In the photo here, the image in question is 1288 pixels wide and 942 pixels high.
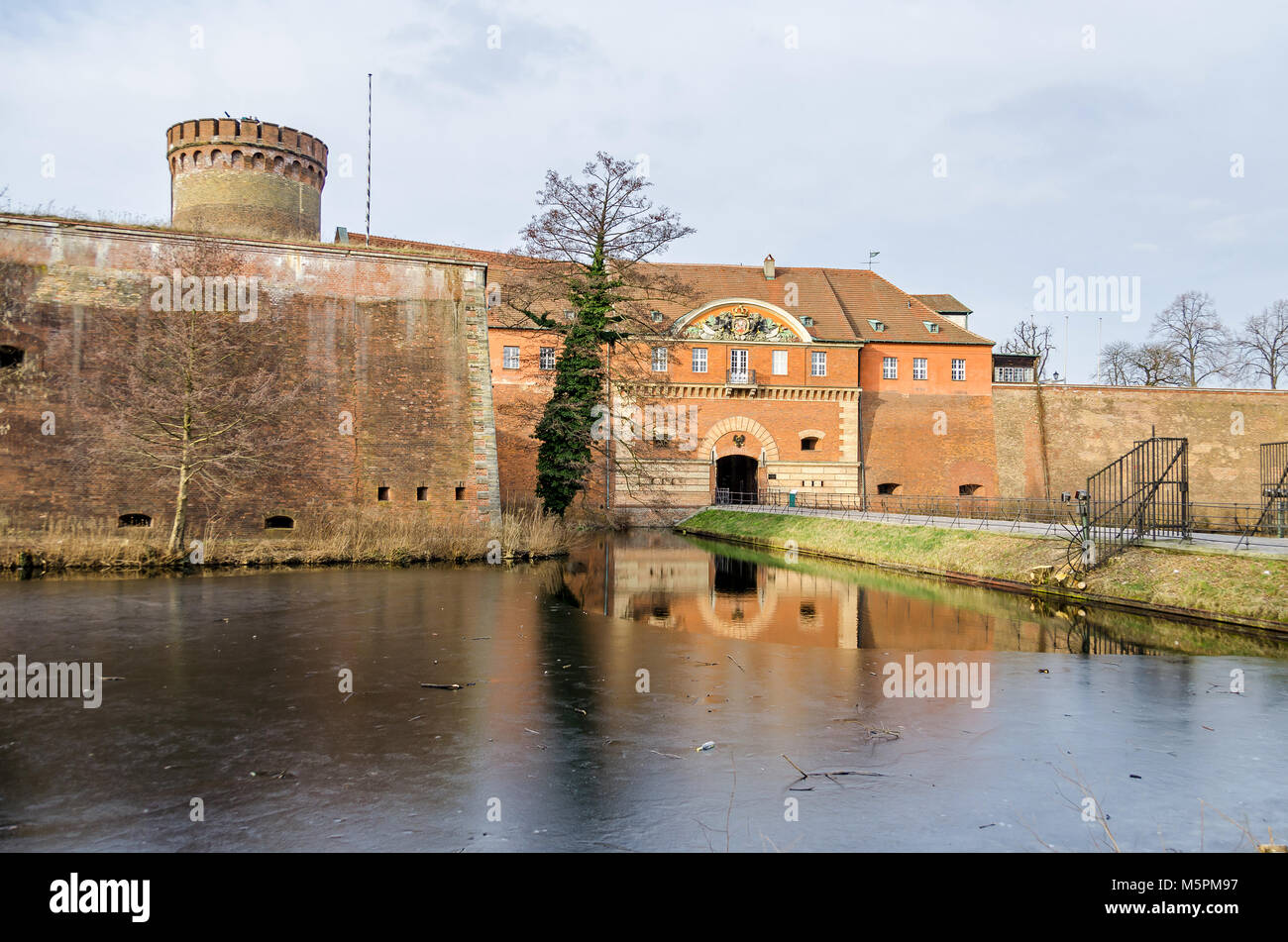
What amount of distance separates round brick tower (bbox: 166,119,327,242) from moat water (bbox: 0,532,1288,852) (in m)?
19.5

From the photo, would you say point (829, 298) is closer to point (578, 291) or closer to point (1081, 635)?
point (578, 291)

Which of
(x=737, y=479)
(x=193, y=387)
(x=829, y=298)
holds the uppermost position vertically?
(x=829, y=298)

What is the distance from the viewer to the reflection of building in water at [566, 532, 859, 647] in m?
12.6

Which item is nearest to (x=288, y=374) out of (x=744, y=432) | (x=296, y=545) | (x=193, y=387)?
(x=193, y=387)

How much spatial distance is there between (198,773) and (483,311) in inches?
775

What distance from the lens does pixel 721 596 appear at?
54.0 ft

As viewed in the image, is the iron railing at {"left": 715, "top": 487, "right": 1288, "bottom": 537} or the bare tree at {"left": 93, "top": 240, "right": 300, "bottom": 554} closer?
the bare tree at {"left": 93, "top": 240, "right": 300, "bottom": 554}

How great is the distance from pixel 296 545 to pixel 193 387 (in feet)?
13.2

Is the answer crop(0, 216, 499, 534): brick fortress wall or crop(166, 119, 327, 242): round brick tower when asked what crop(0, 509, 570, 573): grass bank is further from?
crop(166, 119, 327, 242): round brick tower

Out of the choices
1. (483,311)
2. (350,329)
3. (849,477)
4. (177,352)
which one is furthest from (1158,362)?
(177,352)

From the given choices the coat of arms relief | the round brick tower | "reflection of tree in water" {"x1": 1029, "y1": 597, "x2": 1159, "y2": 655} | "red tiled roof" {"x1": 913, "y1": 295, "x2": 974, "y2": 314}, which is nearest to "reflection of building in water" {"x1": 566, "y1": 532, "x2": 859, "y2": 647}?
"reflection of tree in water" {"x1": 1029, "y1": 597, "x2": 1159, "y2": 655}

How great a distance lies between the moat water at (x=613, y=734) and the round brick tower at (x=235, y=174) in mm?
19518

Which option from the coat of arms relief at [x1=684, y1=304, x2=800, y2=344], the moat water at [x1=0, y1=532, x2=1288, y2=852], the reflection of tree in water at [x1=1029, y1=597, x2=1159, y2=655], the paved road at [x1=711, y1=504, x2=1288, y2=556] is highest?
the coat of arms relief at [x1=684, y1=304, x2=800, y2=344]
